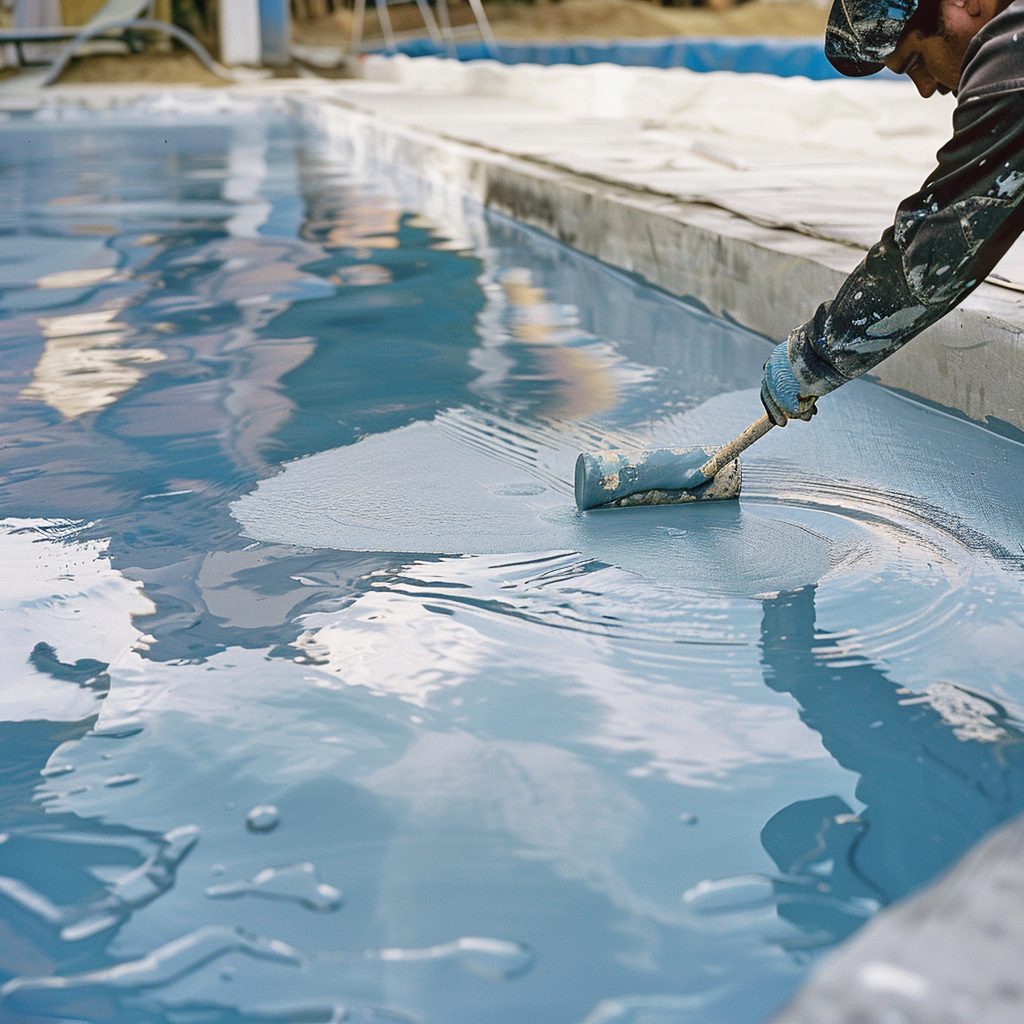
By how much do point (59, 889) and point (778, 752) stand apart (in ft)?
2.57

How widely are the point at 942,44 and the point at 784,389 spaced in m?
0.52

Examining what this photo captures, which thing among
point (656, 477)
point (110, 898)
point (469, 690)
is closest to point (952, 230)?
point (656, 477)

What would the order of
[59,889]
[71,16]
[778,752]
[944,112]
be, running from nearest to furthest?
[59,889], [778,752], [944,112], [71,16]

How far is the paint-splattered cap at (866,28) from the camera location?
61.2 inches

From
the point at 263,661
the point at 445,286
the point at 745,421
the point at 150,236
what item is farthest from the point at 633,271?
the point at 263,661

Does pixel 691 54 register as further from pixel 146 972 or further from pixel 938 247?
pixel 146 972

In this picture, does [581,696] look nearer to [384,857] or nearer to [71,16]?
[384,857]

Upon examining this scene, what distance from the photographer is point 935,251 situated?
1.49 metres

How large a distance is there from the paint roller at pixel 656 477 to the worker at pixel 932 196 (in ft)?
1.00

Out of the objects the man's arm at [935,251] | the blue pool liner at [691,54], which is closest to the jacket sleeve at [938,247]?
the man's arm at [935,251]

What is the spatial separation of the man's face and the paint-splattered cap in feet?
0.07

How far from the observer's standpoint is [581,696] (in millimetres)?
1443

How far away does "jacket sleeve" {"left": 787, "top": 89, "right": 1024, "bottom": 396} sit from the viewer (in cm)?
141

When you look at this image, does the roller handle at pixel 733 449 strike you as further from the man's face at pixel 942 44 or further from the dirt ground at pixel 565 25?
the dirt ground at pixel 565 25
